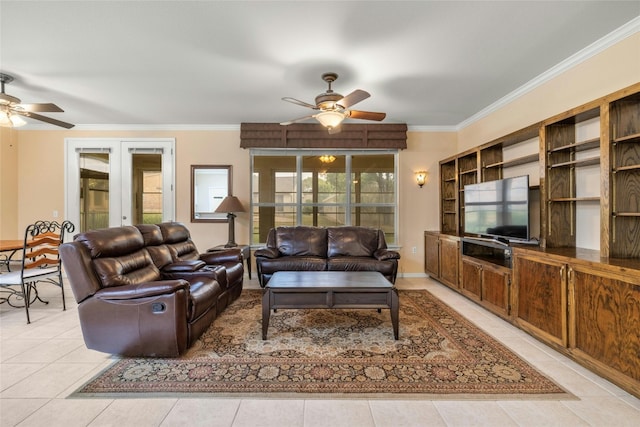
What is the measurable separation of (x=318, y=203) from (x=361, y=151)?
1.22 metres

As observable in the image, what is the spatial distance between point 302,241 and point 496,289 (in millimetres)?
2698

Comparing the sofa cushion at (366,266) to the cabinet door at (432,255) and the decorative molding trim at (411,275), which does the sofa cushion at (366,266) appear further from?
the decorative molding trim at (411,275)

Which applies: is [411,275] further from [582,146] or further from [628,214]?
[628,214]

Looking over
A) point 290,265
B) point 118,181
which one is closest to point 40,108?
point 118,181

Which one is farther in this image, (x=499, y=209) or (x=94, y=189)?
(x=94, y=189)

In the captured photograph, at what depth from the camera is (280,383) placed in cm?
205

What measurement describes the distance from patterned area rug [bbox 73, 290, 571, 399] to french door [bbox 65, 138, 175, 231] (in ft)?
10.8

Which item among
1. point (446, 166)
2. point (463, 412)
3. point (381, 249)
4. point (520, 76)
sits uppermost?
point (520, 76)

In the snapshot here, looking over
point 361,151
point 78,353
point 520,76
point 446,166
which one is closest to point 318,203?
point 361,151

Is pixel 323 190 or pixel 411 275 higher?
pixel 323 190

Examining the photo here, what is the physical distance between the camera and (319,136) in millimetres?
5168

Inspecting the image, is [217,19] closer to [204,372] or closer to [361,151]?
[204,372]

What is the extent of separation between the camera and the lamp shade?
4840 mm

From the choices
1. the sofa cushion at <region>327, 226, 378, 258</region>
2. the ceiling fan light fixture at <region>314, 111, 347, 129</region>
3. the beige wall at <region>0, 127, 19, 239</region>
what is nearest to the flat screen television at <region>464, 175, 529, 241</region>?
the sofa cushion at <region>327, 226, 378, 258</region>
